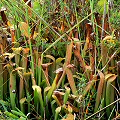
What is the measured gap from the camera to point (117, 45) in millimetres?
1396

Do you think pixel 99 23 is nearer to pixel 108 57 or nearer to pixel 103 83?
pixel 108 57

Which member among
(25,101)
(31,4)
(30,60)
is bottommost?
(25,101)

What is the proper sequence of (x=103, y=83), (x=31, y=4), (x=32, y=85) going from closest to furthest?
(x=103, y=83) < (x=32, y=85) < (x=31, y=4)

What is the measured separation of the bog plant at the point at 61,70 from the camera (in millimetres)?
1271

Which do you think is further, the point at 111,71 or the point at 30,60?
the point at 30,60

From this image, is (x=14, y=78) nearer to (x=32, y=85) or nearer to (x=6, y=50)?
(x=32, y=85)

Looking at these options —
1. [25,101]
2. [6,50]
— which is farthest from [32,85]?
[6,50]

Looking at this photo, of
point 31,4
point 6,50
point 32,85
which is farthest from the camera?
point 31,4

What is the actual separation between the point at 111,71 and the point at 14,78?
16.9 inches

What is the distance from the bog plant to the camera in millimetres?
1271

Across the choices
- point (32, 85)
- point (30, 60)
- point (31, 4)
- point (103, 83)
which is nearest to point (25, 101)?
point (32, 85)

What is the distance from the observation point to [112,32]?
4.60 feet

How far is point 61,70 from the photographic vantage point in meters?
1.30

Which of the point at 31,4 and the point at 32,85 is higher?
the point at 31,4
